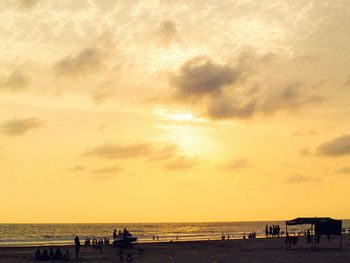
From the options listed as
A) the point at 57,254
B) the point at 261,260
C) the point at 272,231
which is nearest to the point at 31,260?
the point at 57,254

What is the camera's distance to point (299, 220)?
1842 inches

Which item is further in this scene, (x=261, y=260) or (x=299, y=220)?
(x=299, y=220)

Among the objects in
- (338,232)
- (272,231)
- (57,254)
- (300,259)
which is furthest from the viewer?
(272,231)

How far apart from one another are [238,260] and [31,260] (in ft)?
55.4

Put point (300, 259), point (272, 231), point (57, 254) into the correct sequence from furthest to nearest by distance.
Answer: point (272, 231) → point (57, 254) → point (300, 259)

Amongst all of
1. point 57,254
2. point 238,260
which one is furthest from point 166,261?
point 57,254

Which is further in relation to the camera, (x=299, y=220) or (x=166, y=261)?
(x=299, y=220)

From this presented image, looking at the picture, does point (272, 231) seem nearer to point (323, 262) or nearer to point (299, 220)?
point (299, 220)

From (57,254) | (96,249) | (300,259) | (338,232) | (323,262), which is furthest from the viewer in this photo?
(96,249)

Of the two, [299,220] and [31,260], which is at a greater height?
[299,220]

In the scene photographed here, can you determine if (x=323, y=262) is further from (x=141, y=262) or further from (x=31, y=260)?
(x=31, y=260)

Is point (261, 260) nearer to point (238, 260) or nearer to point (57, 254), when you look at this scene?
point (238, 260)

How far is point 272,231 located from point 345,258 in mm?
57776

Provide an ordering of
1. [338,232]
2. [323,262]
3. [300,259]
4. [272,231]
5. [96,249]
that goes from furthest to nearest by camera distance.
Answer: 1. [272,231]
2. [96,249]
3. [338,232]
4. [300,259]
5. [323,262]
